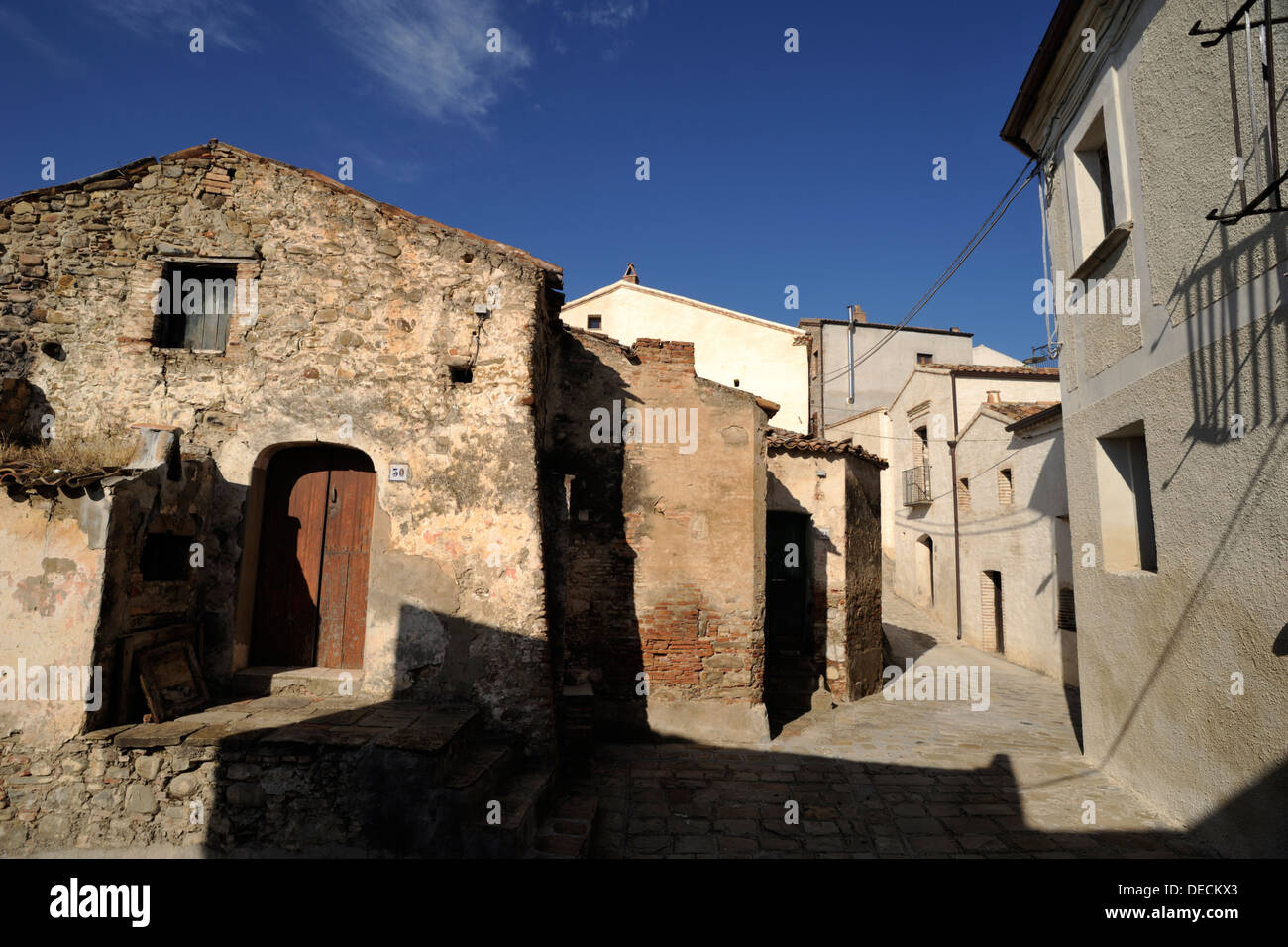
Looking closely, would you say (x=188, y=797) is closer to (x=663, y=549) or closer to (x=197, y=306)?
(x=197, y=306)

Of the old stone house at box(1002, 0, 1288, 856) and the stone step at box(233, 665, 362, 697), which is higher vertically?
the old stone house at box(1002, 0, 1288, 856)

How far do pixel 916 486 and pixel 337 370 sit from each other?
17716mm

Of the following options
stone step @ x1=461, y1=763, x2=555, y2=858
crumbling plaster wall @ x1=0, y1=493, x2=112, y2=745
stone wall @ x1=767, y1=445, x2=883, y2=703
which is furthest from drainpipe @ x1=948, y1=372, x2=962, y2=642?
crumbling plaster wall @ x1=0, y1=493, x2=112, y2=745

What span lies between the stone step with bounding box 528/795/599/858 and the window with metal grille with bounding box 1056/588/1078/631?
11.0 m

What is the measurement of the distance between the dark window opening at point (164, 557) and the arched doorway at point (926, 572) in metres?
18.3

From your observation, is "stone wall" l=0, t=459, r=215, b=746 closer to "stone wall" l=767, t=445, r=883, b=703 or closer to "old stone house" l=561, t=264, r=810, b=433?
"stone wall" l=767, t=445, r=883, b=703

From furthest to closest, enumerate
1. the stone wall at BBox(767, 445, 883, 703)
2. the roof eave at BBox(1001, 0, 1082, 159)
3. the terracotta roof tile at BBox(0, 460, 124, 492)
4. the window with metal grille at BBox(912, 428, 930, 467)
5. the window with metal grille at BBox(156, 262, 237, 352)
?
1. the window with metal grille at BBox(912, 428, 930, 467)
2. the stone wall at BBox(767, 445, 883, 703)
3. the roof eave at BBox(1001, 0, 1082, 159)
4. the window with metal grille at BBox(156, 262, 237, 352)
5. the terracotta roof tile at BBox(0, 460, 124, 492)

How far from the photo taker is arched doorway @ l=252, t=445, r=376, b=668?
20.5ft

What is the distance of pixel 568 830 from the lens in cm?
503

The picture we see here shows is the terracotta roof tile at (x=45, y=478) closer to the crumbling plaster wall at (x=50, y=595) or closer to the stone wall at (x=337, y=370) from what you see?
the crumbling plaster wall at (x=50, y=595)

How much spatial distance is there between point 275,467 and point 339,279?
195cm

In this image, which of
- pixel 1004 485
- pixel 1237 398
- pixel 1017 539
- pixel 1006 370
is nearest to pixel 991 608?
pixel 1017 539
